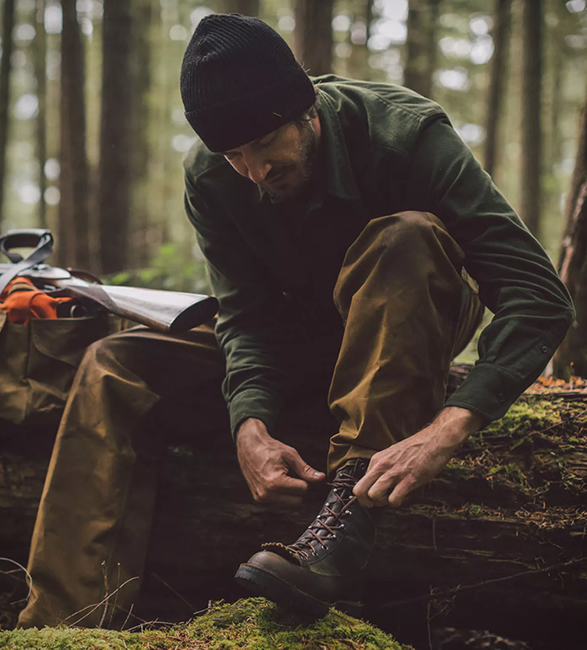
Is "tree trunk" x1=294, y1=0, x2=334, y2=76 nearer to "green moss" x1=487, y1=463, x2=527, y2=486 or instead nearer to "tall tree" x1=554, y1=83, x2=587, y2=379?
"tall tree" x1=554, y1=83, x2=587, y2=379

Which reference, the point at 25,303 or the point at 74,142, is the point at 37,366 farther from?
the point at 74,142

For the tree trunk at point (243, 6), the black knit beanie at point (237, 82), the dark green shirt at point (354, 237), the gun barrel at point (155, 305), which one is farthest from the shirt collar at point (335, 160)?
the tree trunk at point (243, 6)

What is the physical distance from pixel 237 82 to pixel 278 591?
64.2 inches

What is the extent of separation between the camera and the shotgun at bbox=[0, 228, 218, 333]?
8.16ft

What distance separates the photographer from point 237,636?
1.70m

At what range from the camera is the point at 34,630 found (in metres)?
1.69

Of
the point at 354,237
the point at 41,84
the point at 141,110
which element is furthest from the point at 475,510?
the point at 41,84

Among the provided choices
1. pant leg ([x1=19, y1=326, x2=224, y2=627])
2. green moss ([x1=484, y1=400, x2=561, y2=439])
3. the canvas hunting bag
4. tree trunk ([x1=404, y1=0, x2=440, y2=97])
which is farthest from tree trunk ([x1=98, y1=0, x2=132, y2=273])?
green moss ([x1=484, y1=400, x2=561, y2=439])

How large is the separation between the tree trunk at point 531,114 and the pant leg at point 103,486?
28.7 ft

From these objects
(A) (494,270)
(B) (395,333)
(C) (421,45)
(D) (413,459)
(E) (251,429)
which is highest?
(C) (421,45)

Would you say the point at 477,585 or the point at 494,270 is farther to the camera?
the point at 477,585

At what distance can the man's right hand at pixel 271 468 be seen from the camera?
197 cm

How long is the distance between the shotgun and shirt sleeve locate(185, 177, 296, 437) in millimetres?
106

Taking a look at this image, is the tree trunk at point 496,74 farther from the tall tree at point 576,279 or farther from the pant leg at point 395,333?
the pant leg at point 395,333
